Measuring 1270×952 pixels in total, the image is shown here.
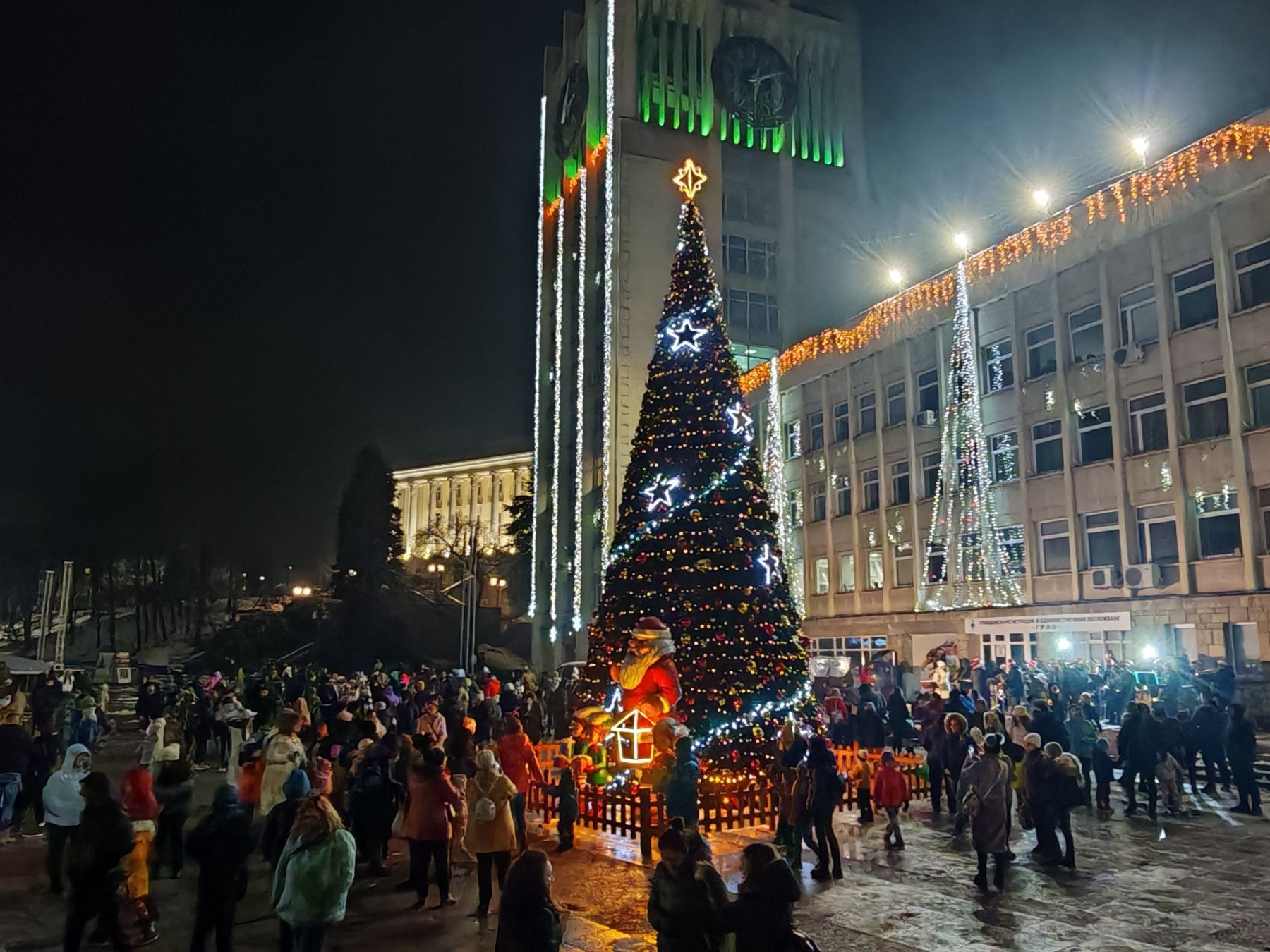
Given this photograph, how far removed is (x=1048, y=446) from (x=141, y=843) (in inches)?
1140

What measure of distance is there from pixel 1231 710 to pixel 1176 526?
1380 cm

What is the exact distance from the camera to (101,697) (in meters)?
28.6

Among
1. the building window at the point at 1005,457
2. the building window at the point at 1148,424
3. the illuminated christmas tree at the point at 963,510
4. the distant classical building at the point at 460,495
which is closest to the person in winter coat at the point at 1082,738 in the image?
the building window at the point at 1148,424

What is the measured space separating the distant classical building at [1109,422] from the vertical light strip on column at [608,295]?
45.9 ft

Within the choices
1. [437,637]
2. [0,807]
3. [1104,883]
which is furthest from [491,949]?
[437,637]

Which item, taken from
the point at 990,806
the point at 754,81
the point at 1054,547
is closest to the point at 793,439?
the point at 1054,547

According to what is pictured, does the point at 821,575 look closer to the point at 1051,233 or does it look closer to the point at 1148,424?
the point at 1148,424

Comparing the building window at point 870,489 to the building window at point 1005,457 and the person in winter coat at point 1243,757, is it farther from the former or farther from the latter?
the person in winter coat at point 1243,757

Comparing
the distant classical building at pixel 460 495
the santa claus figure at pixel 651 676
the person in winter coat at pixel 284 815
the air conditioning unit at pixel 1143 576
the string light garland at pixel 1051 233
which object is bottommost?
the person in winter coat at pixel 284 815

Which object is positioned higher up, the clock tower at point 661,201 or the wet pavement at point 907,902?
the clock tower at point 661,201

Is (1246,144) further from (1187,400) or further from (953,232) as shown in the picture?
(953,232)

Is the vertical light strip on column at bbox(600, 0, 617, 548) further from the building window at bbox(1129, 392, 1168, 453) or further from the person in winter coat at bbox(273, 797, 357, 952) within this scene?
the person in winter coat at bbox(273, 797, 357, 952)

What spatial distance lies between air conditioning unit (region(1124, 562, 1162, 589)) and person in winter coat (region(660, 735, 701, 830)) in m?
20.9

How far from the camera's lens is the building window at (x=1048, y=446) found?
30656 mm
